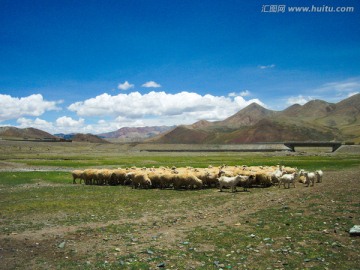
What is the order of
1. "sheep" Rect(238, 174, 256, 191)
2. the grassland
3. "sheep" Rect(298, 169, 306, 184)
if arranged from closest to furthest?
the grassland → "sheep" Rect(238, 174, 256, 191) → "sheep" Rect(298, 169, 306, 184)

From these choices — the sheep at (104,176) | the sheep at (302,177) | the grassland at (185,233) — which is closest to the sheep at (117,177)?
the sheep at (104,176)

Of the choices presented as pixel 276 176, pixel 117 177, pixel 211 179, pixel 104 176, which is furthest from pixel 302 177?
pixel 104 176

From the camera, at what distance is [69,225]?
15492mm

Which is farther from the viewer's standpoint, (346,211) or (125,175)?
(125,175)

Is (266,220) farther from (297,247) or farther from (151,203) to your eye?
(151,203)

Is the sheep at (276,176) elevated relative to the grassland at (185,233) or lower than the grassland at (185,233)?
elevated

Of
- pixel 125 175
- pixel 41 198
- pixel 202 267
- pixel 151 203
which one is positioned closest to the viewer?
pixel 202 267

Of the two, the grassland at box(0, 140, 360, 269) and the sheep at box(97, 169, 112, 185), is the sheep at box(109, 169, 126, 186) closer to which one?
the sheep at box(97, 169, 112, 185)

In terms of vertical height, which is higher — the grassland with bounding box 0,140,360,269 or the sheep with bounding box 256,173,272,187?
the sheep with bounding box 256,173,272,187

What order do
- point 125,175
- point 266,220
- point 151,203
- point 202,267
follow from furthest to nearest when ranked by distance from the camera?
point 125,175 < point 151,203 < point 266,220 < point 202,267

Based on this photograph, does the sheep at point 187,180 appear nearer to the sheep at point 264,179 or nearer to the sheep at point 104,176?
the sheep at point 264,179

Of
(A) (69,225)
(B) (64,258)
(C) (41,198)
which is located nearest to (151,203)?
(A) (69,225)

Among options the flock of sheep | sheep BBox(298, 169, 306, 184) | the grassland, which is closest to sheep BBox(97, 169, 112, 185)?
the flock of sheep

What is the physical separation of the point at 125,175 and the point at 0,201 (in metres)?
12.9
